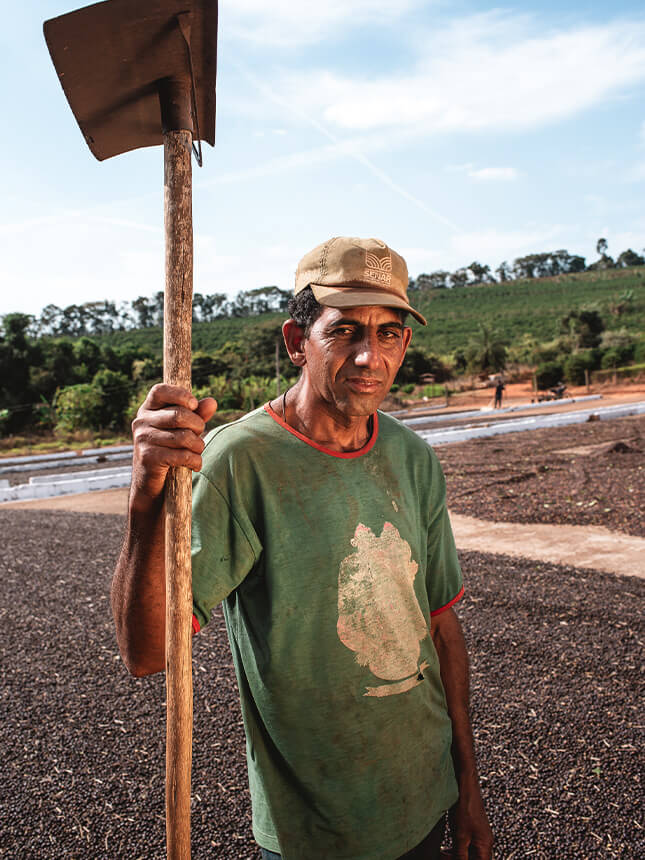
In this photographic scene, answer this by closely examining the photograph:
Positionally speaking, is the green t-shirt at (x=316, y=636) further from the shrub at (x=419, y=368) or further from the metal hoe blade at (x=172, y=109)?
the shrub at (x=419, y=368)

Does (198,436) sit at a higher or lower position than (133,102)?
lower

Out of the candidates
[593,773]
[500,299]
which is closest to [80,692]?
[593,773]

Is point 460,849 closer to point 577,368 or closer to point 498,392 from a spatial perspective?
point 498,392

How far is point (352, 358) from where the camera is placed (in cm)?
146

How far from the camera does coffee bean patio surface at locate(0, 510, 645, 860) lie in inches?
110

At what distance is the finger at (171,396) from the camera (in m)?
1.05

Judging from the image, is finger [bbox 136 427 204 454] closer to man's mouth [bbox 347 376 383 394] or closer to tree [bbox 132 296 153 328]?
man's mouth [bbox 347 376 383 394]

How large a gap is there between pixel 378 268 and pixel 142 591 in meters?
0.84

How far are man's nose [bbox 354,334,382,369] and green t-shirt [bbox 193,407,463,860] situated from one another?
21cm

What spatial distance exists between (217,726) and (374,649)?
2633mm

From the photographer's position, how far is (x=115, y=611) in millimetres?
1272

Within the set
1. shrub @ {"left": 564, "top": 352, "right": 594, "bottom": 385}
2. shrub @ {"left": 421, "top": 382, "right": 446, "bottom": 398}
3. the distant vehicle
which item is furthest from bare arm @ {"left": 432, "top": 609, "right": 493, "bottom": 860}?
shrub @ {"left": 421, "top": 382, "right": 446, "bottom": 398}

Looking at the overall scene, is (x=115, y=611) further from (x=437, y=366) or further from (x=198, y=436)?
(x=437, y=366)

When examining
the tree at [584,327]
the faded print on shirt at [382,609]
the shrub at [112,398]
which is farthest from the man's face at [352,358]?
the tree at [584,327]
